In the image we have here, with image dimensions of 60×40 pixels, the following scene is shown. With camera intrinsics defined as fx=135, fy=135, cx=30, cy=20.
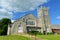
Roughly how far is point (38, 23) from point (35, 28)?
164 inches

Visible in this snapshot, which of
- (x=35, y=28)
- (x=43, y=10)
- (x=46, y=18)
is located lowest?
(x=35, y=28)

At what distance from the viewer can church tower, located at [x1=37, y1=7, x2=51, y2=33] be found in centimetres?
5953

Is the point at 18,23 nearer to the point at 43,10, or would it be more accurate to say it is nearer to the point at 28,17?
the point at 28,17

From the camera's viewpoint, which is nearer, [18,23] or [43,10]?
[18,23]

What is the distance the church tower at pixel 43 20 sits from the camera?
59.5 m

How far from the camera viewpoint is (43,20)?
198ft

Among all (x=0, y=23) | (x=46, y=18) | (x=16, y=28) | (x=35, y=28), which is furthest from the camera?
(x=0, y=23)

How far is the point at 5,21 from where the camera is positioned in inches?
3029

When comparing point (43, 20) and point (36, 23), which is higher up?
point (43, 20)

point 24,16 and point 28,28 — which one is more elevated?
point 24,16

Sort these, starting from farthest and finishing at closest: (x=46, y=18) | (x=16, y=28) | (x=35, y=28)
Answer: (x=46, y=18) → (x=35, y=28) → (x=16, y=28)

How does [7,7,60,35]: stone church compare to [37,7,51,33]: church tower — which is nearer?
[7,7,60,35]: stone church

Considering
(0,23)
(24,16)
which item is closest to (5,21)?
(0,23)

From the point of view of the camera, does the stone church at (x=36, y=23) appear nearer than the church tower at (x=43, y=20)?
Yes
